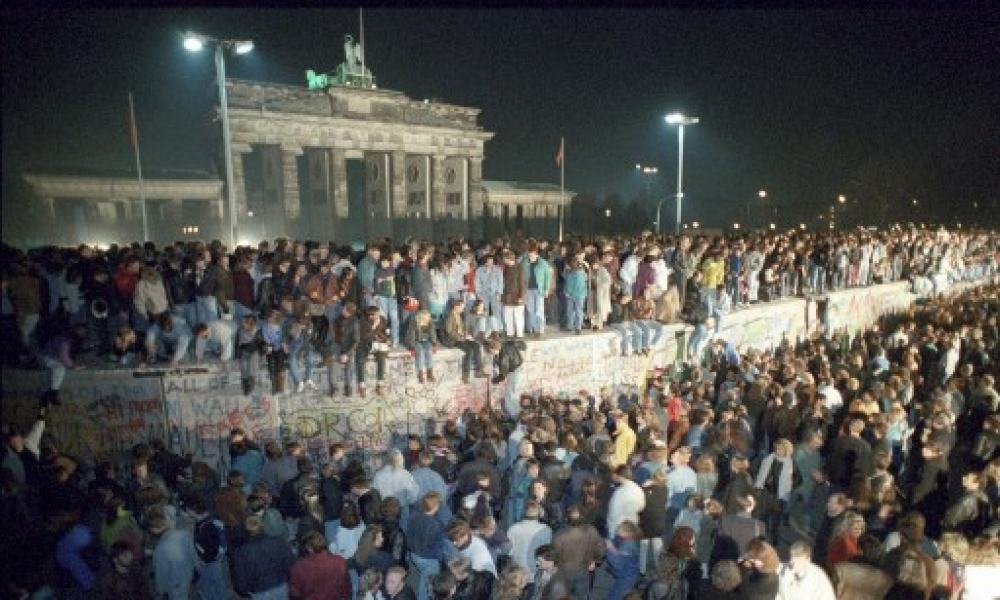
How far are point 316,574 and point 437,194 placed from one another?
155 ft

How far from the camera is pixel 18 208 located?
34375mm

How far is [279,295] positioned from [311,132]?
3535 centimetres

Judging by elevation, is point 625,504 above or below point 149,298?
below

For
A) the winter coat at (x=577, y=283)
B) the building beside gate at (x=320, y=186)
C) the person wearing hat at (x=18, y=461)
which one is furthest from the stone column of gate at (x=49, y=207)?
the winter coat at (x=577, y=283)

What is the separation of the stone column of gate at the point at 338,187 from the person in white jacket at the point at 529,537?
42.4 metres

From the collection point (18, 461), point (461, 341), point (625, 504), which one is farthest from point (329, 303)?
point (625, 504)

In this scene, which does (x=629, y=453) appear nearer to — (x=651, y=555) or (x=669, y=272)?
(x=651, y=555)

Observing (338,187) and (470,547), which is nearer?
(470,547)

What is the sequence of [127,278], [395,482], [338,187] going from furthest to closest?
[338,187], [127,278], [395,482]

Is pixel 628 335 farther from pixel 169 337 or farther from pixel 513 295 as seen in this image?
pixel 169 337

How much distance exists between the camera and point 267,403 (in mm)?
10664

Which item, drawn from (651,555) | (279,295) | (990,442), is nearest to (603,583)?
(651,555)

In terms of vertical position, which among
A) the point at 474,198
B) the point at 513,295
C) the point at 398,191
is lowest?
the point at 513,295

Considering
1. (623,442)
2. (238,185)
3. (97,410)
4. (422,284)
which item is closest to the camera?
(623,442)
